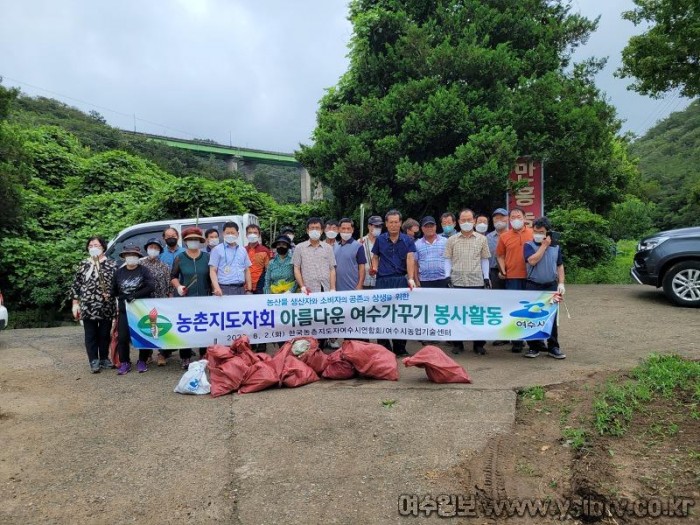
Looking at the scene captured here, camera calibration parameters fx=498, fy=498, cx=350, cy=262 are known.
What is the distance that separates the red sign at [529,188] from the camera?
10.6 m

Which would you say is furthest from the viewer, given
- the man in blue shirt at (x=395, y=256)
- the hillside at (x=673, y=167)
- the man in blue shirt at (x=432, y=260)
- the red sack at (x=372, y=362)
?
the hillside at (x=673, y=167)

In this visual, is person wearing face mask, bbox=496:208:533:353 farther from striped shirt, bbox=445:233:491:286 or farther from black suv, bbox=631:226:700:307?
black suv, bbox=631:226:700:307

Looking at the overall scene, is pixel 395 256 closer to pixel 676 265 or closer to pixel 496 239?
pixel 496 239

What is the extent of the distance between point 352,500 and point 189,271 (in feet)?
13.3

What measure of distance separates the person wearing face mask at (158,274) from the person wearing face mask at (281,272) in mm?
1325

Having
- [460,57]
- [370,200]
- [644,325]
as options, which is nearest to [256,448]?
[644,325]

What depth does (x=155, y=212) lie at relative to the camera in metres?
14.1

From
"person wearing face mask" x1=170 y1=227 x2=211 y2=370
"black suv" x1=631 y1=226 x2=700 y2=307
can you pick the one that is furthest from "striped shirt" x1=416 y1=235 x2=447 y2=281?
"black suv" x1=631 y1=226 x2=700 y2=307

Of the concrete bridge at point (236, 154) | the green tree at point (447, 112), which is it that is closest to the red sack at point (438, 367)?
the green tree at point (447, 112)

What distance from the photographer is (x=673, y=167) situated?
196ft

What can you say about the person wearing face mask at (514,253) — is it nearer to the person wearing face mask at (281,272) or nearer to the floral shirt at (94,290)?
the person wearing face mask at (281,272)

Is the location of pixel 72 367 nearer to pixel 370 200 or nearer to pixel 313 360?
pixel 313 360

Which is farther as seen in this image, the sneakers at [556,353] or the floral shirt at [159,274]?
the floral shirt at [159,274]

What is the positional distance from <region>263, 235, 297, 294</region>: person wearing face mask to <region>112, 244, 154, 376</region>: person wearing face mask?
146 cm
